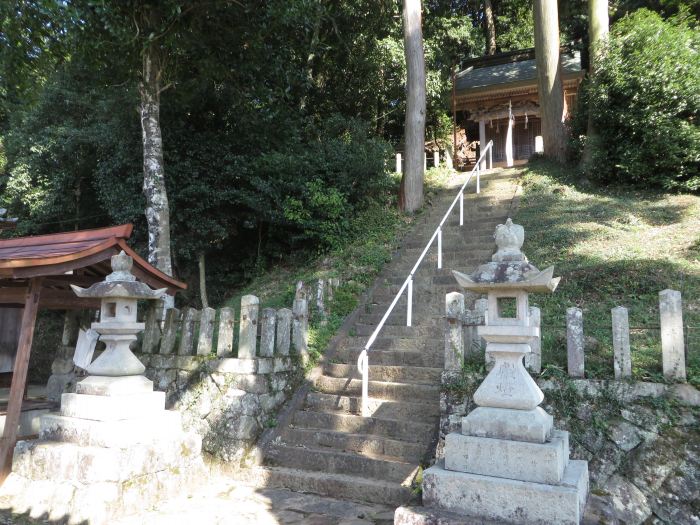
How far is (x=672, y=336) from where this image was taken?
177 inches

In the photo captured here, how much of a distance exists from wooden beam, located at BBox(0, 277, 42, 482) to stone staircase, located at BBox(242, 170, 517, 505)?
254cm

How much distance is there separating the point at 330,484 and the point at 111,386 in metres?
2.40

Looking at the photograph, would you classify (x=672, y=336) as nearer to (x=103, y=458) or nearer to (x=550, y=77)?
(x=103, y=458)

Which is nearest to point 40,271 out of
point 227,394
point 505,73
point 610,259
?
point 227,394

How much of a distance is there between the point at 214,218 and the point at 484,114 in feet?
41.8

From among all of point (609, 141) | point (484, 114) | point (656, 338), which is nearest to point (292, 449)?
point (656, 338)

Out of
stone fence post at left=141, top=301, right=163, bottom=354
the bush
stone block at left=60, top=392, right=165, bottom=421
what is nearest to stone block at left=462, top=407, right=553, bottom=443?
stone block at left=60, top=392, right=165, bottom=421

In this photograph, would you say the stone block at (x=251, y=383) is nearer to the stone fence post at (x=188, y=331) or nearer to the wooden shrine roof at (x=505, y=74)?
the stone fence post at (x=188, y=331)

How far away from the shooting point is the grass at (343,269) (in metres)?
8.02

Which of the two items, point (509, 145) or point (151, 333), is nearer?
point (151, 333)

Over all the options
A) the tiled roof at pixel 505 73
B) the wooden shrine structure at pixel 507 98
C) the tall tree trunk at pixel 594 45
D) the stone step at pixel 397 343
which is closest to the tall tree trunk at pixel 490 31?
the wooden shrine structure at pixel 507 98

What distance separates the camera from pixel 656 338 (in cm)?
A: 583

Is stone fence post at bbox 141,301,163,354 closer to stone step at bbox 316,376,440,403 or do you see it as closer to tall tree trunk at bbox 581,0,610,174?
stone step at bbox 316,376,440,403

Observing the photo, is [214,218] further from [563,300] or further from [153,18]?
[563,300]
